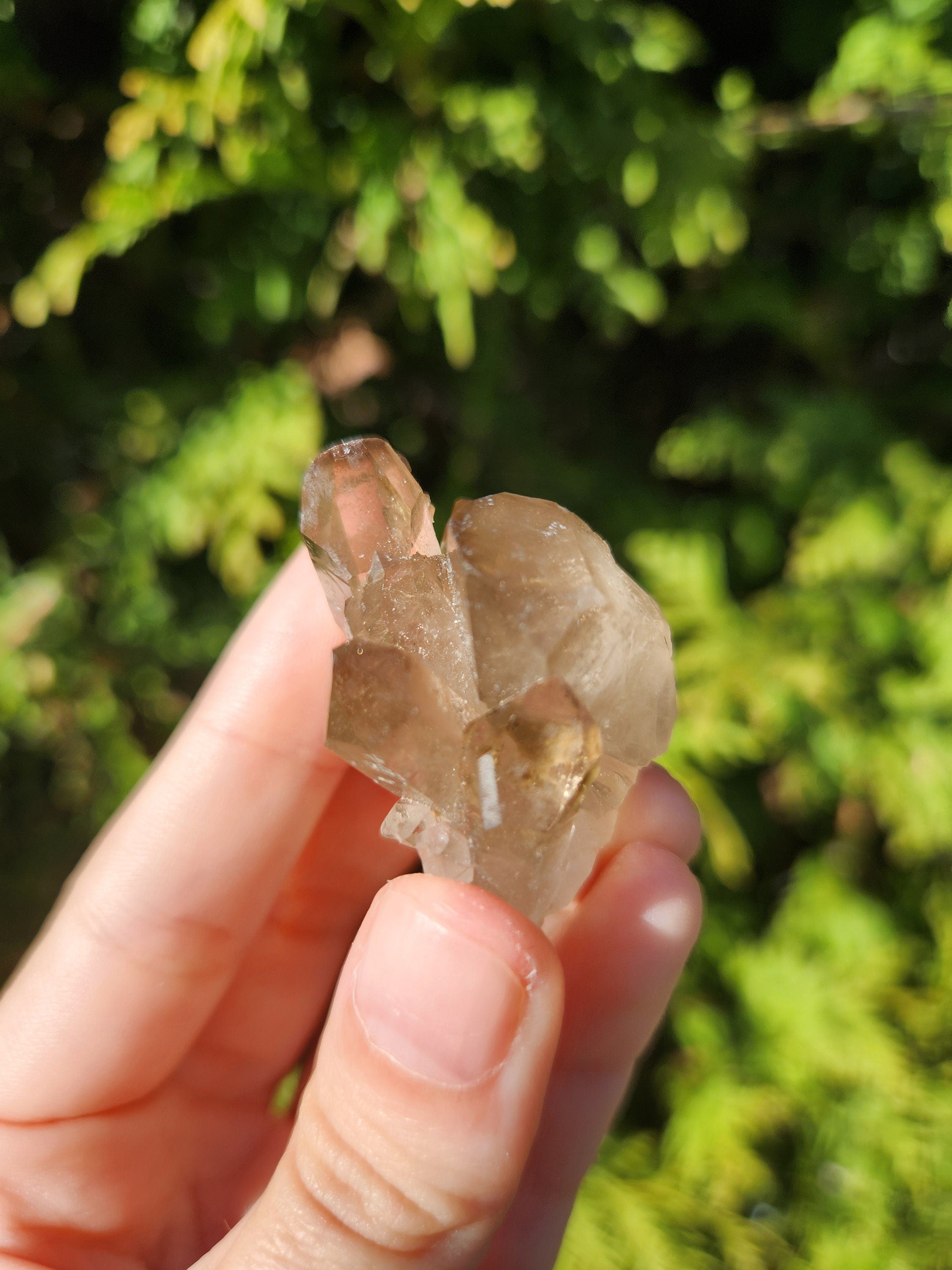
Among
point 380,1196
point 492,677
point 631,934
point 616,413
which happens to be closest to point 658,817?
point 631,934

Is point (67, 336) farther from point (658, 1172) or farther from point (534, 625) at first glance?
point (658, 1172)

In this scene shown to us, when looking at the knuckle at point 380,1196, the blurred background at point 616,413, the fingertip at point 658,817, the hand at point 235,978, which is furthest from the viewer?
the blurred background at point 616,413

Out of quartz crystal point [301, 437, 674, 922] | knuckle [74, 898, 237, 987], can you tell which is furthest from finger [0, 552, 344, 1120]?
quartz crystal point [301, 437, 674, 922]

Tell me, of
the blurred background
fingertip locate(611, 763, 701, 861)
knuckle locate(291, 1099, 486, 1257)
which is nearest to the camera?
knuckle locate(291, 1099, 486, 1257)

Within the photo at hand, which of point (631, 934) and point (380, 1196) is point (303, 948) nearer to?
point (631, 934)

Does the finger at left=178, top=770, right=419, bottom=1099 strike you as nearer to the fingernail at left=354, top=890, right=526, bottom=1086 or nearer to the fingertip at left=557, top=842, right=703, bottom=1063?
the fingertip at left=557, top=842, right=703, bottom=1063

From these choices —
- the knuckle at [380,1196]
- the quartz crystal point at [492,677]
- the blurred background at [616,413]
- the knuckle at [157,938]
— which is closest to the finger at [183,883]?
the knuckle at [157,938]

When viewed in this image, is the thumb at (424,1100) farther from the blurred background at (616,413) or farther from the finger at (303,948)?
the blurred background at (616,413)
